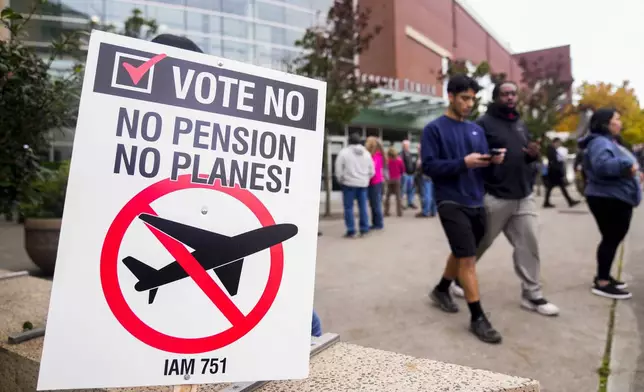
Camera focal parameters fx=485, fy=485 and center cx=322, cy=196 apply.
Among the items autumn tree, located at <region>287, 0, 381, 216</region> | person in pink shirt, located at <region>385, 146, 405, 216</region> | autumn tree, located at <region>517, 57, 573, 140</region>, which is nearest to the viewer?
autumn tree, located at <region>287, 0, 381, 216</region>

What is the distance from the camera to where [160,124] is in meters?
1.51

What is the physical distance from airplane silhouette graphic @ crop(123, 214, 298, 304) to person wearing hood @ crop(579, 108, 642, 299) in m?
3.75

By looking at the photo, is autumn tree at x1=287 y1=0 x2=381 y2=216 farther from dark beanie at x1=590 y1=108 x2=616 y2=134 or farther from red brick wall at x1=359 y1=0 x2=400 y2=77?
red brick wall at x1=359 y1=0 x2=400 y2=77

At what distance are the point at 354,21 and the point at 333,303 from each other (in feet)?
27.1

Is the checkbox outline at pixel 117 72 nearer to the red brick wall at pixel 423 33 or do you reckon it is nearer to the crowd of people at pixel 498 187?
the crowd of people at pixel 498 187

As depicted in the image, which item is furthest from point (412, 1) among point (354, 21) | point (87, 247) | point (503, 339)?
point (87, 247)

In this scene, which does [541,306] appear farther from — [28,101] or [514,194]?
[28,101]

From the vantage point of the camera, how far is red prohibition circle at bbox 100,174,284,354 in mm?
1395

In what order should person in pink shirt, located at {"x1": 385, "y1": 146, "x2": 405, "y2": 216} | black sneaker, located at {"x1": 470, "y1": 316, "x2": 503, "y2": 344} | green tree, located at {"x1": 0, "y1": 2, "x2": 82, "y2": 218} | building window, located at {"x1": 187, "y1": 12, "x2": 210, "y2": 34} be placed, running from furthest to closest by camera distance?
1. person in pink shirt, located at {"x1": 385, "y1": 146, "x2": 405, "y2": 216}
2. building window, located at {"x1": 187, "y1": 12, "x2": 210, "y2": 34}
3. black sneaker, located at {"x1": 470, "y1": 316, "x2": 503, "y2": 344}
4. green tree, located at {"x1": 0, "y1": 2, "x2": 82, "y2": 218}

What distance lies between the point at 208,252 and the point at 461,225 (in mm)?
2316

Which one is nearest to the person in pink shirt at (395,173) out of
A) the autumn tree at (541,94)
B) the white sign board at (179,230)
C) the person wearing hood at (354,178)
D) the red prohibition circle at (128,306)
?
the person wearing hood at (354,178)

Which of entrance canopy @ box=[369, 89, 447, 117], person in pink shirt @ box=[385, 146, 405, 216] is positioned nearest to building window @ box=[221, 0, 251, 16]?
person in pink shirt @ box=[385, 146, 405, 216]

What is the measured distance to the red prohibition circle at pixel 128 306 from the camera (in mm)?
1395

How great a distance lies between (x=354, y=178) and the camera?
807 centimetres
